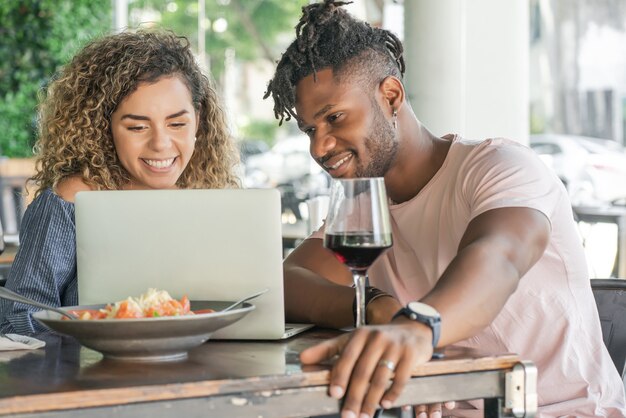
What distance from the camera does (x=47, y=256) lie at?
2.25 m

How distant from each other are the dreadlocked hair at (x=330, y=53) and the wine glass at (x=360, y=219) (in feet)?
2.06

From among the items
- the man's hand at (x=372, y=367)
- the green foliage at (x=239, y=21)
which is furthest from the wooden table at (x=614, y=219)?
the green foliage at (x=239, y=21)

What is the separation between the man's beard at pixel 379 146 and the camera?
2127mm

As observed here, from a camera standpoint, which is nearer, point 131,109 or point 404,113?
point 404,113

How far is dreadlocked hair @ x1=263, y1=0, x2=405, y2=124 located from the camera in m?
2.12

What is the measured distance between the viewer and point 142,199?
1711mm

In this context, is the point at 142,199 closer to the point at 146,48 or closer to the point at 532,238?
the point at 532,238

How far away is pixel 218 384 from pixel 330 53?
1002 millimetres

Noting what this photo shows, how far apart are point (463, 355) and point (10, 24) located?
9.64 metres

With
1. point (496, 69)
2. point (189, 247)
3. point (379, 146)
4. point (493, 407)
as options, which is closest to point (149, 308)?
point (189, 247)

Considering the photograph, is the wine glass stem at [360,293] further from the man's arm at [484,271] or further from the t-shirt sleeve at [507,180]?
the t-shirt sleeve at [507,180]

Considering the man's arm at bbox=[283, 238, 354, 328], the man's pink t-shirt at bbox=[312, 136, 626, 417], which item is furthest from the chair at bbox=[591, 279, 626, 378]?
the man's arm at bbox=[283, 238, 354, 328]

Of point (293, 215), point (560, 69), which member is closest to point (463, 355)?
point (293, 215)

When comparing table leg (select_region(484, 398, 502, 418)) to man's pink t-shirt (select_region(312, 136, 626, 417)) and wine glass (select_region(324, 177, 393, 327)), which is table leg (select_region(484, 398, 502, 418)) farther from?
man's pink t-shirt (select_region(312, 136, 626, 417))
